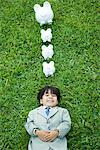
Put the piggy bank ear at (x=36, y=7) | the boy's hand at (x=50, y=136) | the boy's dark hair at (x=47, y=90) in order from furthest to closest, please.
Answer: the piggy bank ear at (x=36, y=7) < the boy's dark hair at (x=47, y=90) < the boy's hand at (x=50, y=136)

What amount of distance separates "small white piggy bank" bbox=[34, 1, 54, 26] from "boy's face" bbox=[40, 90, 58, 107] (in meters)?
0.86

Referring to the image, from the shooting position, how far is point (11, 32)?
3.79 m

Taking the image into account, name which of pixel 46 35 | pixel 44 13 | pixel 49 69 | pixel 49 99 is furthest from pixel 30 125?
pixel 44 13

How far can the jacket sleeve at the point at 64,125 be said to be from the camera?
9.83 ft

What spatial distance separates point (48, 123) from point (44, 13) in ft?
3.67

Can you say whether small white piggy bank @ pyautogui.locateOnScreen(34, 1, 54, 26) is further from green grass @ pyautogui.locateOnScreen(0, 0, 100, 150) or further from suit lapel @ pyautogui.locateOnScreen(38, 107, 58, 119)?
suit lapel @ pyautogui.locateOnScreen(38, 107, 58, 119)

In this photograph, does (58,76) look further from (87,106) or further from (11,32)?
(11,32)

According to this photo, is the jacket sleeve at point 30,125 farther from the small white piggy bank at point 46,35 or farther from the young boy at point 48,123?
the small white piggy bank at point 46,35

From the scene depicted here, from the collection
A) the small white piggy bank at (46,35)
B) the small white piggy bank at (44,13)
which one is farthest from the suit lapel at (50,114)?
the small white piggy bank at (44,13)

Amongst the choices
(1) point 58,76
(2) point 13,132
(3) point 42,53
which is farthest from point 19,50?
(2) point 13,132

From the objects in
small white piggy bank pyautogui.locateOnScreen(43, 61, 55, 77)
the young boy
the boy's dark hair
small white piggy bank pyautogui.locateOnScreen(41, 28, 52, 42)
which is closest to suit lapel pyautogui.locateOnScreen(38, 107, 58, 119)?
the young boy

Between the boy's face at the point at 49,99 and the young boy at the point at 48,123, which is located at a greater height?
the boy's face at the point at 49,99

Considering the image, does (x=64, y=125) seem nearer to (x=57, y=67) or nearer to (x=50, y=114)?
(x=50, y=114)

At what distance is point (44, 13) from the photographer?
147 inches
